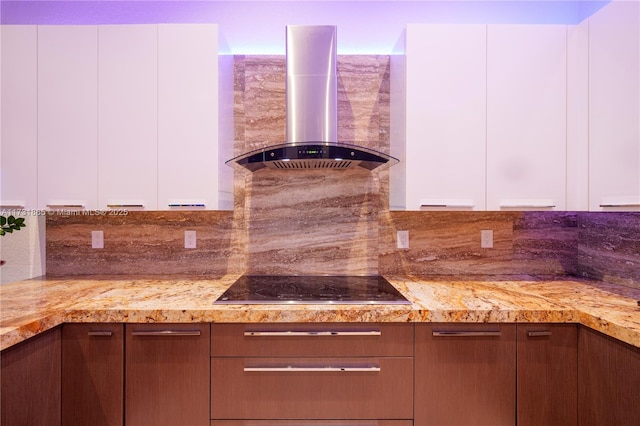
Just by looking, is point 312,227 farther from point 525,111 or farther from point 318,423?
point 525,111

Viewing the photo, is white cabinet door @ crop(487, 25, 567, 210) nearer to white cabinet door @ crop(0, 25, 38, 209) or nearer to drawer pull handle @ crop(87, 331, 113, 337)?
drawer pull handle @ crop(87, 331, 113, 337)

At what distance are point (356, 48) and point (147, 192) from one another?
1.53m

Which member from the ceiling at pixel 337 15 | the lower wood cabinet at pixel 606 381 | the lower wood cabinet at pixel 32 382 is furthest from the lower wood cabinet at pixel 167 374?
the ceiling at pixel 337 15

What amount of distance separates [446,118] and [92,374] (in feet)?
6.36

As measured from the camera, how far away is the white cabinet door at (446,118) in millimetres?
1736

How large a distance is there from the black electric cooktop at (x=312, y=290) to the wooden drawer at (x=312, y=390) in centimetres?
24

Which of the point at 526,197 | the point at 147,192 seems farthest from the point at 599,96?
the point at 147,192

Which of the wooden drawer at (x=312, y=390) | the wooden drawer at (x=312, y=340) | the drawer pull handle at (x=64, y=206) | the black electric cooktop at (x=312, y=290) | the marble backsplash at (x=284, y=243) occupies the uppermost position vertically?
the drawer pull handle at (x=64, y=206)

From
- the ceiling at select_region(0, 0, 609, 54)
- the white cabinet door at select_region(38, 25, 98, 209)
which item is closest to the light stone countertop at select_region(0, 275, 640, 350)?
the white cabinet door at select_region(38, 25, 98, 209)

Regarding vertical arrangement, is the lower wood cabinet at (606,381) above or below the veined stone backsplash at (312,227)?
below

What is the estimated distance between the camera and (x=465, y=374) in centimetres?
143

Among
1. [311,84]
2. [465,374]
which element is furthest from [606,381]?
[311,84]

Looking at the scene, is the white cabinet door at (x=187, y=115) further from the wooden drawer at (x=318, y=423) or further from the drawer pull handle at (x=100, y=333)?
the wooden drawer at (x=318, y=423)

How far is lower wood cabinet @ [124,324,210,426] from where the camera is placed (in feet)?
4.67
